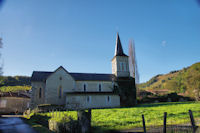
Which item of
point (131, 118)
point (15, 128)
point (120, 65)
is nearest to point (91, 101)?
point (120, 65)

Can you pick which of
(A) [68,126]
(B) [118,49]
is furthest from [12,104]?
(A) [68,126]

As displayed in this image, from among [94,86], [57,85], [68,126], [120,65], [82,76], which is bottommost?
[68,126]

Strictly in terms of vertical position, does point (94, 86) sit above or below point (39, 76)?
below

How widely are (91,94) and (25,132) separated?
19057 millimetres

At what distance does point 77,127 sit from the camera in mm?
10102

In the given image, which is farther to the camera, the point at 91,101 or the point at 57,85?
the point at 57,85

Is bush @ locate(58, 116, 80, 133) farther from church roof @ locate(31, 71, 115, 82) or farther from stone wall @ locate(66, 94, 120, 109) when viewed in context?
church roof @ locate(31, 71, 115, 82)

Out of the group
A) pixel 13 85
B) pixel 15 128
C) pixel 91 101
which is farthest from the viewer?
pixel 13 85

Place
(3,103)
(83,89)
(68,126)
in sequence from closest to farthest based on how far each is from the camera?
(68,126), (83,89), (3,103)

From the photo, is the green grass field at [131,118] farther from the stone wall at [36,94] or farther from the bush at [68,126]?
the stone wall at [36,94]

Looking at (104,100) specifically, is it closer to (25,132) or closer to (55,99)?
(55,99)

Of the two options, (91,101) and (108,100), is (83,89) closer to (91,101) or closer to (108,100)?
(91,101)

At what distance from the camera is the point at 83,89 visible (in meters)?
33.2

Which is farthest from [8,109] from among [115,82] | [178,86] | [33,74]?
[178,86]
